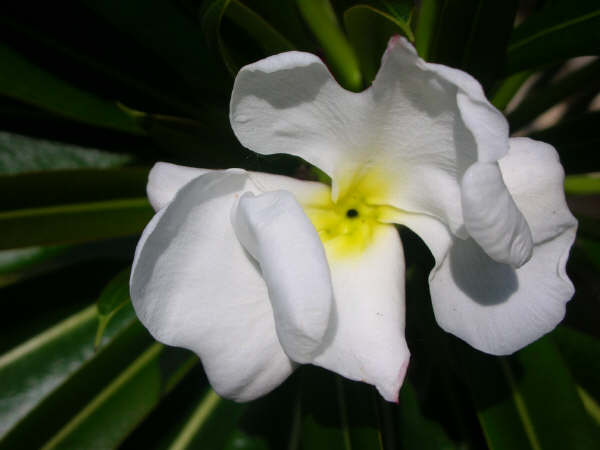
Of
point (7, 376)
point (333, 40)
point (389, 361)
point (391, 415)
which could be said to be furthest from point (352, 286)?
point (7, 376)

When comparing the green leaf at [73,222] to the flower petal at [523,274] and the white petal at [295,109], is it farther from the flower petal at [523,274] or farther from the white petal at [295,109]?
the flower petal at [523,274]

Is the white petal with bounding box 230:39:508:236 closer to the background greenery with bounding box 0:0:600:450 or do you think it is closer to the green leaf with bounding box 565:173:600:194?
the background greenery with bounding box 0:0:600:450

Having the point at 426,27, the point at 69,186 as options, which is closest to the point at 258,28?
the point at 426,27

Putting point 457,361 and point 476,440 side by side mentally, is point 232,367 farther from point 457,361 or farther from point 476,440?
point 476,440

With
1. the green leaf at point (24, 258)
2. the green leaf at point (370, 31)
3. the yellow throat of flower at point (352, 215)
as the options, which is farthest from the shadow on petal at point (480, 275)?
the green leaf at point (24, 258)

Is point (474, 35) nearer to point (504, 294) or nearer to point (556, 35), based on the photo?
point (556, 35)

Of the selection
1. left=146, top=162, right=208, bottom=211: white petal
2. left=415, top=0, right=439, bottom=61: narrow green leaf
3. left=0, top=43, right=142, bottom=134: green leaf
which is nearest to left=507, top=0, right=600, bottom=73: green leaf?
left=415, top=0, right=439, bottom=61: narrow green leaf
